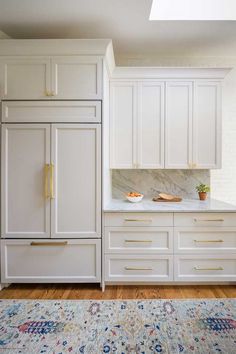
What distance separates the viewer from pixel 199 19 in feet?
7.83

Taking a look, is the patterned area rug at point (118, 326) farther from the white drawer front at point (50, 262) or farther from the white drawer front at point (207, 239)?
the white drawer front at point (207, 239)

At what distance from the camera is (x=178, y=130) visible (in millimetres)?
2867

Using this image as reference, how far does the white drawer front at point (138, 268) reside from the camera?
240 centimetres

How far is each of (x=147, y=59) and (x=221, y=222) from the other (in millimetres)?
2303

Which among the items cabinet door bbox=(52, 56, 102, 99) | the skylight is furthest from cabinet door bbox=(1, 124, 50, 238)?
the skylight

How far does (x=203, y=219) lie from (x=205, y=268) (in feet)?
1.66

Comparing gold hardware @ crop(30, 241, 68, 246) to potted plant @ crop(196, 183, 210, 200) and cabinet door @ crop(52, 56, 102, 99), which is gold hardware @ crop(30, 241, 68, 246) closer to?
cabinet door @ crop(52, 56, 102, 99)

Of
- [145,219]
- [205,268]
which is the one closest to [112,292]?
[145,219]

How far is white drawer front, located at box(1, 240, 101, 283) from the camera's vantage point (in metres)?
2.38

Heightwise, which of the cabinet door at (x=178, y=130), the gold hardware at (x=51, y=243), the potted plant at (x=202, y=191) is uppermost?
the cabinet door at (x=178, y=130)

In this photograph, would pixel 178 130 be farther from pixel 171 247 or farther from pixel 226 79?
pixel 171 247

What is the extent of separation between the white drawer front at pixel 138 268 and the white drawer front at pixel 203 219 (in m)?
0.40

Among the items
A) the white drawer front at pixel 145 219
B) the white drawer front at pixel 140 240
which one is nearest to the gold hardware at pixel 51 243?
the white drawer front at pixel 140 240

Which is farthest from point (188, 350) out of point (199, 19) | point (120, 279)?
point (199, 19)
